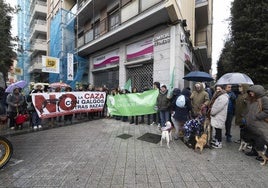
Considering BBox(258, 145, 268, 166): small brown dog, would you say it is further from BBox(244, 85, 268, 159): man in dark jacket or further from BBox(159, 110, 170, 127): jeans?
BBox(159, 110, 170, 127): jeans

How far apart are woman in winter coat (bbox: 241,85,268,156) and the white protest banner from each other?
664 centimetres

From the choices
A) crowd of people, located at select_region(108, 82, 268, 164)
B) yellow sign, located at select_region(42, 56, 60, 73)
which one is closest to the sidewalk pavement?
crowd of people, located at select_region(108, 82, 268, 164)

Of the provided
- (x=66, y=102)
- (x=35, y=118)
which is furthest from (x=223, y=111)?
(x=35, y=118)

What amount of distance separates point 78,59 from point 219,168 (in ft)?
47.9

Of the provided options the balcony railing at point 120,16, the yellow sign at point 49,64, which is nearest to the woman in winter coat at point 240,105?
the balcony railing at point 120,16

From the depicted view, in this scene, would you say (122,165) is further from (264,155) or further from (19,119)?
(19,119)

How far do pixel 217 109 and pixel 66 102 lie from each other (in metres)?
6.13

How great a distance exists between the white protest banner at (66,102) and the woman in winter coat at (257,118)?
6638mm

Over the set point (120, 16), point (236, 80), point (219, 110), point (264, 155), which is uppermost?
point (120, 16)

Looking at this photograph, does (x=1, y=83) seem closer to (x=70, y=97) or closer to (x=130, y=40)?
(x=70, y=97)

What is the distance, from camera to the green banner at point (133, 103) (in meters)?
7.03

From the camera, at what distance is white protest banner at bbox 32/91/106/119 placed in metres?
6.80

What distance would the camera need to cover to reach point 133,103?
7543 mm

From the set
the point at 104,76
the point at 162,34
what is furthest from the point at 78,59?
the point at 162,34
